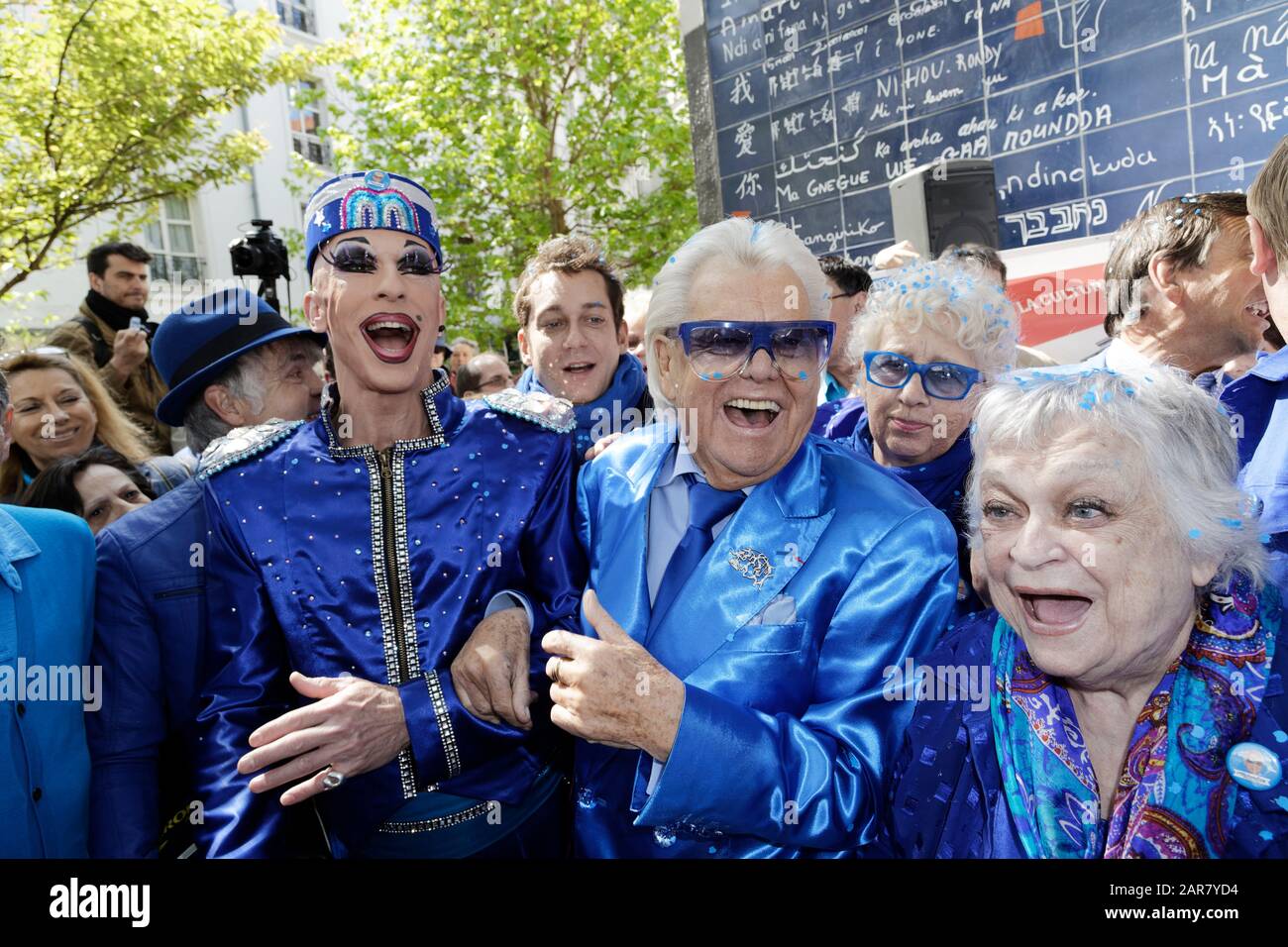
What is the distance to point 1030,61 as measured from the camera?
6004mm

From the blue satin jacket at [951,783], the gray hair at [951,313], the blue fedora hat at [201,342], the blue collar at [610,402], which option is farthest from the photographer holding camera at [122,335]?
the blue satin jacket at [951,783]

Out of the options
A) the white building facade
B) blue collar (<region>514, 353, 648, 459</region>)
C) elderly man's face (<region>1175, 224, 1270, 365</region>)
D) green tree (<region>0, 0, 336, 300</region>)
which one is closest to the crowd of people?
elderly man's face (<region>1175, 224, 1270, 365</region>)

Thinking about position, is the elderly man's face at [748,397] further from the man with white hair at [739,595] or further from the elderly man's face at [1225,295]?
the elderly man's face at [1225,295]

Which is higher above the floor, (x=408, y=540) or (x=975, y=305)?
(x=975, y=305)

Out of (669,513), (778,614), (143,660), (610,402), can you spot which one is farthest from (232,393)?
(778,614)

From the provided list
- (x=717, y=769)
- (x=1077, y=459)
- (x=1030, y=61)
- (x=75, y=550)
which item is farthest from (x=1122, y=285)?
(x=1030, y=61)

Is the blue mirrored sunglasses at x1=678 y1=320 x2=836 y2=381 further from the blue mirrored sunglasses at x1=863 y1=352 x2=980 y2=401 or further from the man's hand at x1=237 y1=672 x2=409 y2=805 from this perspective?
the man's hand at x1=237 y1=672 x2=409 y2=805

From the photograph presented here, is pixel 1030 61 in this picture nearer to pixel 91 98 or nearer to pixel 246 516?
pixel 246 516

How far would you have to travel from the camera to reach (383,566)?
6.86 feet

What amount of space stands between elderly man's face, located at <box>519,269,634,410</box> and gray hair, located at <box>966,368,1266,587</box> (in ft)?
7.19

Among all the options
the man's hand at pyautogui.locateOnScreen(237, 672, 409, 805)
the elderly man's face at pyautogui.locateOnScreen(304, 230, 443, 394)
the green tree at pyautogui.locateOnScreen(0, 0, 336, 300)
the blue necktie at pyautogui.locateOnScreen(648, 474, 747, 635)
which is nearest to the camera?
the man's hand at pyautogui.locateOnScreen(237, 672, 409, 805)

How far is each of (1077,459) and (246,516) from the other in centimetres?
168

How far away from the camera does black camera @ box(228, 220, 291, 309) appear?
5.69 meters

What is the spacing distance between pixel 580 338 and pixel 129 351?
2906mm
